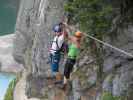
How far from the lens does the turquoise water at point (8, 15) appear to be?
104 feet

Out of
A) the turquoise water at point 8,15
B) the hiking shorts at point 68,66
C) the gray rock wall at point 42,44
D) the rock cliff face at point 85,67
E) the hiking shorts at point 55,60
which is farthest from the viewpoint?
the turquoise water at point 8,15

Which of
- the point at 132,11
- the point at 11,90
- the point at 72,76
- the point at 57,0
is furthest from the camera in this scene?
the point at 11,90

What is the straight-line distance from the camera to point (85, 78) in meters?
11.2

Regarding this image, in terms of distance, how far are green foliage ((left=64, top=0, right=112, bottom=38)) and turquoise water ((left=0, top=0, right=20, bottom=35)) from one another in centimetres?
2039

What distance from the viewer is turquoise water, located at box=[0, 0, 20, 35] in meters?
31.6

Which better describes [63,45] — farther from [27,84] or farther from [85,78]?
[27,84]

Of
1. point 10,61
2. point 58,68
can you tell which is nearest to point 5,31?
point 10,61

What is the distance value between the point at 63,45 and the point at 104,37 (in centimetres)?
103

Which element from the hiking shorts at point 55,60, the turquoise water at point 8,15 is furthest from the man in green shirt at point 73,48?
the turquoise water at point 8,15

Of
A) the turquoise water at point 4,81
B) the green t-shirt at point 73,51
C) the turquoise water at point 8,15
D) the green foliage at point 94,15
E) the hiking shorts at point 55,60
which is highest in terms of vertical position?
the green foliage at point 94,15

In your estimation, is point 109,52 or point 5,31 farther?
point 5,31

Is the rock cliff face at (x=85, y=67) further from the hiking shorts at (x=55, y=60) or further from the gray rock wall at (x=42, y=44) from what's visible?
the hiking shorts at (x=55, y=60)

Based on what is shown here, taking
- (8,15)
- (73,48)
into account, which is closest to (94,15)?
(73,48)

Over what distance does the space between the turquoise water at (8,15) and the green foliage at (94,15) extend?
20389 mm
